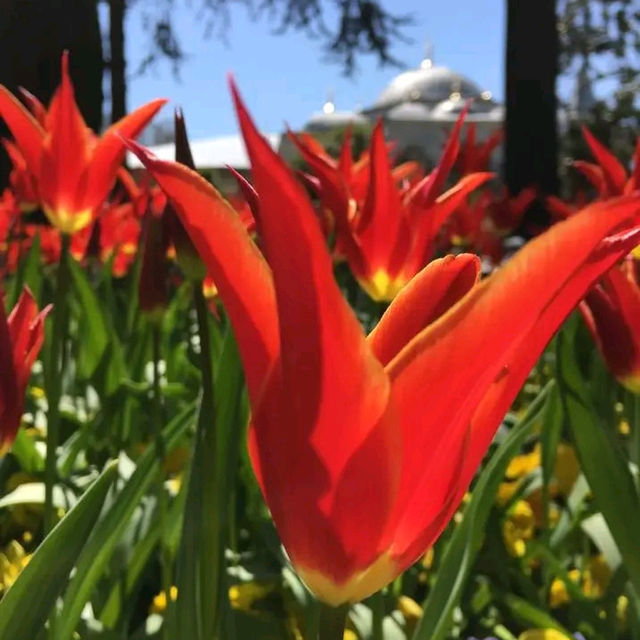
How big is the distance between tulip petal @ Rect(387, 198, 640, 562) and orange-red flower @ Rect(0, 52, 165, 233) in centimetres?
79

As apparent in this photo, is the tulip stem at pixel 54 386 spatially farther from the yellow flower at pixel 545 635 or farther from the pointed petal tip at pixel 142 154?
the pointed petal tip at pixel 142 154

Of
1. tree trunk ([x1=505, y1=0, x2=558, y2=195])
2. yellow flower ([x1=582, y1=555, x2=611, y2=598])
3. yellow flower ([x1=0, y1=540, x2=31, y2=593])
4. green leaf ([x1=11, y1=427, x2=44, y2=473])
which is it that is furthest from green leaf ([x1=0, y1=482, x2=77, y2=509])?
tree trunk ([x1=505, y1=0, x2=558, y2=195])

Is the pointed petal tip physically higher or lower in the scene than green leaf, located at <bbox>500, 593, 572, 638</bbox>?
higher

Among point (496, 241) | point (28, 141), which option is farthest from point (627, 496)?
point (496, 241)

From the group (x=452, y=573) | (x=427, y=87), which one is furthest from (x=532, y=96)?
(x=427, y=87)

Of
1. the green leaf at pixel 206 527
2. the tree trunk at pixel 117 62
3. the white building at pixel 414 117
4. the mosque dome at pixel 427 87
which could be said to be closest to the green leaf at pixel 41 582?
the green leaf at pixel 206 527

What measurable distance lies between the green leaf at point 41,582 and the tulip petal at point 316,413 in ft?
0.64

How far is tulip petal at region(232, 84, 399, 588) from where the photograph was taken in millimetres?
341

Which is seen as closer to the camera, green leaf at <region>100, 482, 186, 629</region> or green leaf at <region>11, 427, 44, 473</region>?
green leaf at <region>100, 482, 186, 629</region>

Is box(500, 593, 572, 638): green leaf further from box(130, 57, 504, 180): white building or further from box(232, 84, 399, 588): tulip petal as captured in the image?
box(130, 57, 504, 180): white building

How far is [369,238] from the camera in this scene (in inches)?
45.2

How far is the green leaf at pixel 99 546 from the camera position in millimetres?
751

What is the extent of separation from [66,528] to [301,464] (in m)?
0.23

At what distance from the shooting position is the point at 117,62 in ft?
23.7
